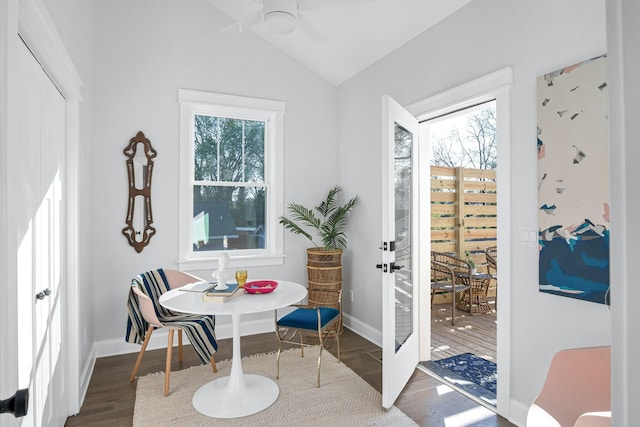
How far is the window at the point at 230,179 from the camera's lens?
Answer: 3.82 metres

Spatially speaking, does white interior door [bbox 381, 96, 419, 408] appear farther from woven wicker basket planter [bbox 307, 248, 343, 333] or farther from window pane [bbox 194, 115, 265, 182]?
window pane [bbox 194, 115, 265, 182]

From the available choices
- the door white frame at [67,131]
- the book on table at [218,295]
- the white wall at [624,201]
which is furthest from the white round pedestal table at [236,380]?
the white wall at [624,201]

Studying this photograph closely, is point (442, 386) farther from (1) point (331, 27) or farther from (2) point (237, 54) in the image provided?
(2) point (237, 54)

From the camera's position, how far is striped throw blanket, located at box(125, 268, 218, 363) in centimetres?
273

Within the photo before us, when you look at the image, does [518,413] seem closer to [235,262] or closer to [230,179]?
[235,262]

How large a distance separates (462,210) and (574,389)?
4.07 metres

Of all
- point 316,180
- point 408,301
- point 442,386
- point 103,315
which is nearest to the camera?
point 442,386

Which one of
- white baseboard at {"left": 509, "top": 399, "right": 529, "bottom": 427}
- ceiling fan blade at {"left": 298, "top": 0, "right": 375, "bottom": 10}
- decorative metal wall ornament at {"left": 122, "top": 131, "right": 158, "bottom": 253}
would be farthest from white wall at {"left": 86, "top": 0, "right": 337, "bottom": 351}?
white baseboard at {"left": 509, "top": 399, "right": 529, "bottom": 427}

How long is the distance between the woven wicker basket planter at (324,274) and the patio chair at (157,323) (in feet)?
4.07

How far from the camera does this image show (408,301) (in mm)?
3131

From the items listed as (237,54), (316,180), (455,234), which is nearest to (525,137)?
(316,180)

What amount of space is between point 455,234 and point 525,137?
334 cm

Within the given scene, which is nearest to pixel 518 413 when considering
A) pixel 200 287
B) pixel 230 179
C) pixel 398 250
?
pixel 398 250

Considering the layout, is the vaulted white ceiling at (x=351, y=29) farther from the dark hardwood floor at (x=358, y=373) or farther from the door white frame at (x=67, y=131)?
the dark hardwood floor at (x=358, y=373)
